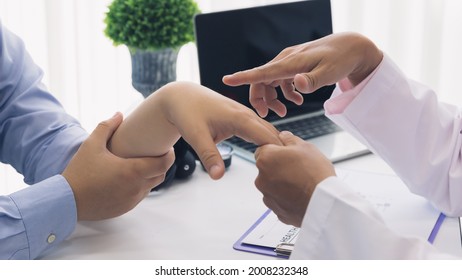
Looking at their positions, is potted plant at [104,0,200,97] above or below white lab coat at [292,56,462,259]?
above

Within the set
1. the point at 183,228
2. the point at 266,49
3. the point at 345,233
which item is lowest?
the point at 183,228

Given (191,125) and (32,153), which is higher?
(191,125)

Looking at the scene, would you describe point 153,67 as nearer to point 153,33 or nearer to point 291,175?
point 153,33

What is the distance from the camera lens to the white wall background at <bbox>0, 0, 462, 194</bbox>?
6.47 ft

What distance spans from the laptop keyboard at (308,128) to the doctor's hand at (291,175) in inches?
22.2

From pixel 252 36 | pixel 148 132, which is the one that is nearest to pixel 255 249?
pixel 148 132

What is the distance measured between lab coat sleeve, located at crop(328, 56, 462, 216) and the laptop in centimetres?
23

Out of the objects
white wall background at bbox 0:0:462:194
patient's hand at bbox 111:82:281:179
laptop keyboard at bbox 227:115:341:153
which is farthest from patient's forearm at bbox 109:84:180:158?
white wall background at bbox 0:0:462:194

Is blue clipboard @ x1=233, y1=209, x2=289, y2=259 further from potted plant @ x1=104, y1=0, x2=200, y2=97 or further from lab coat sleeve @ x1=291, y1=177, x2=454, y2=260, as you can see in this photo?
potted plant @ x1=104, y1=0, x2=200, y2=97

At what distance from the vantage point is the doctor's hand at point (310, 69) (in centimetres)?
92

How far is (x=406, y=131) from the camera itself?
3.41ft

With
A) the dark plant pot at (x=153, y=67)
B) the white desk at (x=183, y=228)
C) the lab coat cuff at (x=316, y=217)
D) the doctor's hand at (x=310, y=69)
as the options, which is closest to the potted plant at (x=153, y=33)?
the dark plant pot at (x=153, y=67)

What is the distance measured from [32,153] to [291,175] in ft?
1.89
